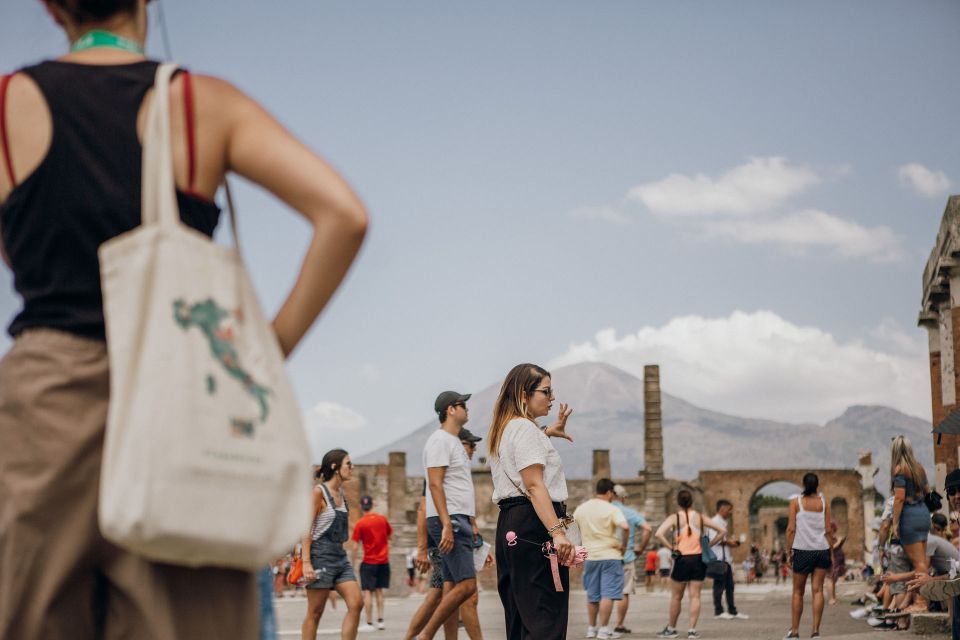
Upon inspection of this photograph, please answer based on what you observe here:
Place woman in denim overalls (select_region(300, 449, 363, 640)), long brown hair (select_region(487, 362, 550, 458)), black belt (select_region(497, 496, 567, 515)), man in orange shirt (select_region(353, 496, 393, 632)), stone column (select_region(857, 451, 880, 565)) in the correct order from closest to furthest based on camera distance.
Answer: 1. black belt (select_region(497, 496, 567, 515))
2. long brown hair (select_region(487, 362, 550, 458))
3. woman in denim overalls (select_region(300, 449, 363, 640))
4. man in orange shirt (select_region(353, 496, 393, 632))
5. stone column (select_region(857, 451, 880, 565))

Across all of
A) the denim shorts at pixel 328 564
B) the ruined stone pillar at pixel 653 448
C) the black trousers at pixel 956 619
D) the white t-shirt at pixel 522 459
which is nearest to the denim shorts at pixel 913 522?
the black trousers at pixel 956 619

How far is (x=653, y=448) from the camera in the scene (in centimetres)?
5662

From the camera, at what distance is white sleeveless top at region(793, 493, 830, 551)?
12359 millimetres

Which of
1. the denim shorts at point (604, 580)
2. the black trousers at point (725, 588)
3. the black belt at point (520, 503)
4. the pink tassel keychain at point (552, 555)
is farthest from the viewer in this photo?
the black trousers at point (725, 588)

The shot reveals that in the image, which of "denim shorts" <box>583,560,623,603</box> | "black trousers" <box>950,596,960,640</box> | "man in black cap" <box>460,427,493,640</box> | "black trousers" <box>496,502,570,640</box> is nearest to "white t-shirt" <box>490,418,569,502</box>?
"black trousers" <box>496,502,570,640</box>

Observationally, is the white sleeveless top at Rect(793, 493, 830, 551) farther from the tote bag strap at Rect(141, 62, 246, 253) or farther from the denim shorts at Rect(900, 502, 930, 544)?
the tote bag strap at Rect(141, 62, 246, 253)

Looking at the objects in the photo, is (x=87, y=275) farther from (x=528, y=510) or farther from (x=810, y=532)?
(x=810, y=532)

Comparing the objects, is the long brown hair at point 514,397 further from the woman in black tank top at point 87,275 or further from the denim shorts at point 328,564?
the woman in black tank top at point 87,275

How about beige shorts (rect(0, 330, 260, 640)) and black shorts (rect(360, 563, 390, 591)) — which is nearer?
beige shorts (rect(0, 330, 260, 640))

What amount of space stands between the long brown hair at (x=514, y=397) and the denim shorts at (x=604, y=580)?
6591mm

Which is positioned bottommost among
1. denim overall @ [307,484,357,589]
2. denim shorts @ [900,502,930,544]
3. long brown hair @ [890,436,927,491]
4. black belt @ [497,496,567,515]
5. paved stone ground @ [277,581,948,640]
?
paved stone ground @ [277,581,948,640]

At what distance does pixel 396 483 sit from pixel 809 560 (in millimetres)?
46790

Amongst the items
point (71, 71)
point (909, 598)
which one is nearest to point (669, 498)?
point (909, 598)

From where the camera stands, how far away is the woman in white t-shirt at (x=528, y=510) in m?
6.67
